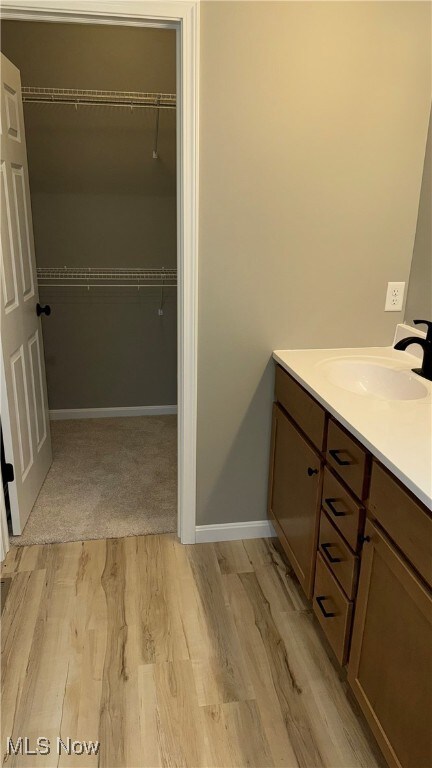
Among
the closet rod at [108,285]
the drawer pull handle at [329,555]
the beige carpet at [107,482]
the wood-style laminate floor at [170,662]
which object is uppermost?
the closet rod at [108,285]

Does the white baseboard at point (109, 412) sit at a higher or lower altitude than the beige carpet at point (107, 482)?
higher

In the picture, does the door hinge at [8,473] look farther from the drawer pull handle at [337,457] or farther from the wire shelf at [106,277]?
the wire shelf at [106,277]

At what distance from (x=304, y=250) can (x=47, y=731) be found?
1852mm

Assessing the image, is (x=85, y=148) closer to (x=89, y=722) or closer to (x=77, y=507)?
(x=77, y=507)

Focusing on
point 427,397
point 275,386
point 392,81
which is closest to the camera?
point 427,397

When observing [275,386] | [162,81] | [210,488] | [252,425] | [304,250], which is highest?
[162,81]

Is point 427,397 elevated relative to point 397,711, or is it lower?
elevated

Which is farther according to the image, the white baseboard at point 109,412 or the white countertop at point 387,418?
the white baseboard at point 109,412

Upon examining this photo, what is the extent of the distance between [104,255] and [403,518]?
279cm

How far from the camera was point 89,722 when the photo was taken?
1600mm

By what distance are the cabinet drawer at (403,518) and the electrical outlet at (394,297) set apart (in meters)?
1.07

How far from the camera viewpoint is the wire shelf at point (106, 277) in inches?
137

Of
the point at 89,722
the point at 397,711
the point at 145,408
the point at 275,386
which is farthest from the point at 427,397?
the point at 145,408

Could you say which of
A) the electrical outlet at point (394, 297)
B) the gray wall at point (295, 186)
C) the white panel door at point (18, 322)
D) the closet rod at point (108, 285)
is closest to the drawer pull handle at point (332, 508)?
the gray wall at point (295, 186)
